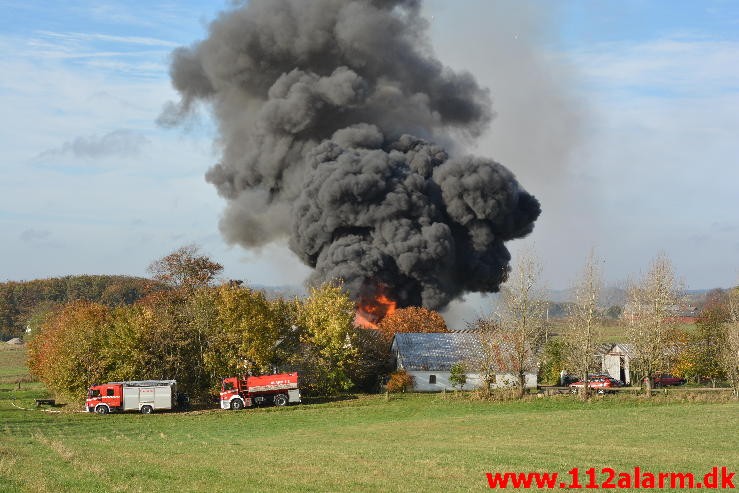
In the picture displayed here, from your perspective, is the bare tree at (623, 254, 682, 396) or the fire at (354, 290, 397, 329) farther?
the fire at (354, 290, 397, 329)

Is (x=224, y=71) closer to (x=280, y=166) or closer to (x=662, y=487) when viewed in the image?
(x=280, y=166)

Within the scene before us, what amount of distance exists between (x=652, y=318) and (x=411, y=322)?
21409 mm

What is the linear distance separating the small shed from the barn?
13.8m

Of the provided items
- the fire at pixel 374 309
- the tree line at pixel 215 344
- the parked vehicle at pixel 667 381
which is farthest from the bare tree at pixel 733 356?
the fire at pixel 374 309

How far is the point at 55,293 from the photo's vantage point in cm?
14075

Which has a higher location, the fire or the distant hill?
the distant hill

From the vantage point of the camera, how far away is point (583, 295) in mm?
53750

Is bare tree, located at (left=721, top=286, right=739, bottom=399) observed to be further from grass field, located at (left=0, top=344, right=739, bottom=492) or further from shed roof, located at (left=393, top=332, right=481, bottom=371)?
shed roof, located at (left=393, top=332, right=481, bottom=371)

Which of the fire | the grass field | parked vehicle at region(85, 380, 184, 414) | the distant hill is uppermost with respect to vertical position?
the distant hill

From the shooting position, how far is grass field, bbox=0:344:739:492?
Result: 19188mm

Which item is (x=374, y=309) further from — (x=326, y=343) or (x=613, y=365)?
(x=613, y=365)

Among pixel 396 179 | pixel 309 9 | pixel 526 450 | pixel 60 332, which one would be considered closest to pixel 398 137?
pixel 396 179

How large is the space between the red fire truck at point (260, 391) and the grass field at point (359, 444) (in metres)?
1.53

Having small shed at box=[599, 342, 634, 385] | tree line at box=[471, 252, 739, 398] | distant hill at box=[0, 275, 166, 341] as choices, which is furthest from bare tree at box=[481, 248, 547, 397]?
distant hill at box=[0, 275, 166, 341]
